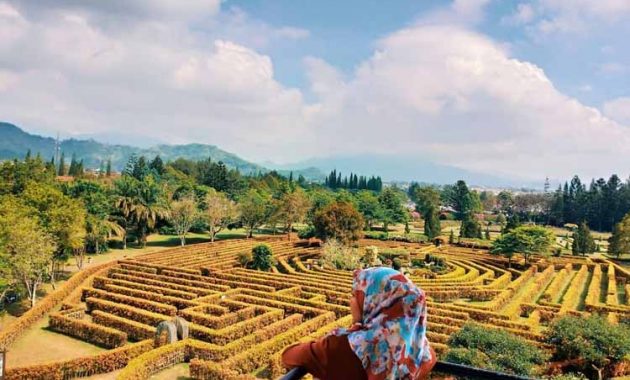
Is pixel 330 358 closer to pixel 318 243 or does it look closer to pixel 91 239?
pixel 91 239

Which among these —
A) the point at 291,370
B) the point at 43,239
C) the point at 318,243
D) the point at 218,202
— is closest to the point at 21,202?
the point at 43,239

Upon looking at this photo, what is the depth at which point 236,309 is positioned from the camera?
917 inches

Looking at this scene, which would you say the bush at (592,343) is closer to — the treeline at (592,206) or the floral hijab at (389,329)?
the floral hijab at (389,329)

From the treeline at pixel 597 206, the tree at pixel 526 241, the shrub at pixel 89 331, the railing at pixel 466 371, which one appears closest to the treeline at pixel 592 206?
the treeline at pixel 597 206

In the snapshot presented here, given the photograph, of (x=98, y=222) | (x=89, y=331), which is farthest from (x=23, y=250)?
(x=98, y=222)

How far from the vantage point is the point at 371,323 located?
3377 mm

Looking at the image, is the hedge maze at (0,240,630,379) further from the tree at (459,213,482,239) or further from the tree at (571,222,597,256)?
the tree at (459,213,482,239)

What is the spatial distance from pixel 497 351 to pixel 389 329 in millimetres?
14250

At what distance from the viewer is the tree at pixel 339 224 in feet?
147

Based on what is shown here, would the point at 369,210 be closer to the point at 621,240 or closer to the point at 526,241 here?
the point at 621,240

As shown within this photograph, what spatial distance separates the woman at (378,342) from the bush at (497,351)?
12850 millimetres

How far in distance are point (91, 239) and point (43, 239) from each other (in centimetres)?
1636

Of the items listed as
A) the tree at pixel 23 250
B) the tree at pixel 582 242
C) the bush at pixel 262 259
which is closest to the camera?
the tree at pixel 23 250

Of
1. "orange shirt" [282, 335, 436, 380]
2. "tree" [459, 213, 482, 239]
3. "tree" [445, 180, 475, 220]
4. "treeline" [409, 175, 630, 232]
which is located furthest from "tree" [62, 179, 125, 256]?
"tree" [445, 180, 475, 220]
